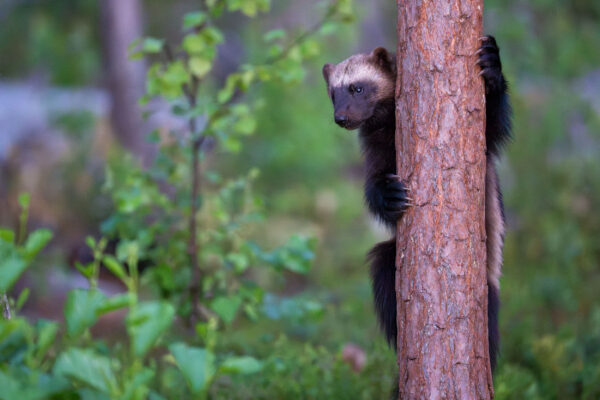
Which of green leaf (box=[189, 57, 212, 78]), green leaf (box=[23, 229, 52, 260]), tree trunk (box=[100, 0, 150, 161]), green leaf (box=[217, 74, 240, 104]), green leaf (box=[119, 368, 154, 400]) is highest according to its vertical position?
tree trunk (box=[100, 0, 150, 161])

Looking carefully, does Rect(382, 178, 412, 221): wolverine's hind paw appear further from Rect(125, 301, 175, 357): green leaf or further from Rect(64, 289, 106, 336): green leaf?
Rect(64, 289, 106, 336): green leaf

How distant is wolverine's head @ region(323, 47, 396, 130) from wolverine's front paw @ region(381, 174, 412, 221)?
79 centimetres

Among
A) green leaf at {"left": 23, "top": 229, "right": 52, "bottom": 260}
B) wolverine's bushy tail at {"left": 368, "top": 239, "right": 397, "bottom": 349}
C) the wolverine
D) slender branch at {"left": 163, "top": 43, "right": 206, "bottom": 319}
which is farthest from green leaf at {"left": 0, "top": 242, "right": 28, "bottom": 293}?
wolverine's bushy tail at {"left": 368, "top": 239, "right": 397, "bottom": 349}

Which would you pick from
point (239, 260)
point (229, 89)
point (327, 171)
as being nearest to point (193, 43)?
point (229, 89)

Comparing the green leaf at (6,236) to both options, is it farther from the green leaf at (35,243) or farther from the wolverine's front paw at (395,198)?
the wolverine's front paw at (395,198)

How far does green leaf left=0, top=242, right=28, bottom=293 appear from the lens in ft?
5.38

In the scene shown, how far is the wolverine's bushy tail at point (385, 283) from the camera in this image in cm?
327

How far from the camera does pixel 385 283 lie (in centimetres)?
329

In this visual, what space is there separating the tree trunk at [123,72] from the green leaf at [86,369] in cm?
687

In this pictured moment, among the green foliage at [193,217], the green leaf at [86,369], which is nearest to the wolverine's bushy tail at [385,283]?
the green foliage at [193,217]

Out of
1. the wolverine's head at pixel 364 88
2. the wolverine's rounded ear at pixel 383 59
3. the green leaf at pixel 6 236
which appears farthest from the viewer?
the wolverine's rounded ear at pixel 383 59

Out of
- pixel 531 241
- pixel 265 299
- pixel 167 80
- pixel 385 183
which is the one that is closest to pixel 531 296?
pixel 531 241

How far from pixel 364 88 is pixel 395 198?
3.78 ft

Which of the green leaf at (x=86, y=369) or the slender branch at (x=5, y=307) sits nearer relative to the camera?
the green leaf at (x=86, y=369)
